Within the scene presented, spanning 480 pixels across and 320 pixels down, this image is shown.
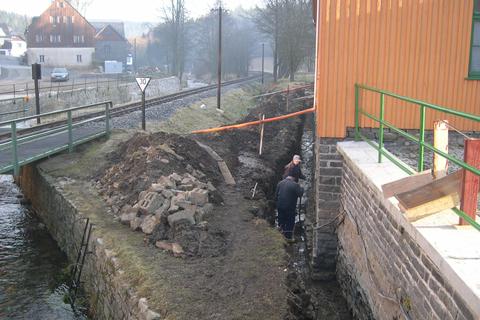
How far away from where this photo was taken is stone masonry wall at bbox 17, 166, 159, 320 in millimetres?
7191

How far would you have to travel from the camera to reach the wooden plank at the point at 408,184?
17.0 feet

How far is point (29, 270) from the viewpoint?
1050 cm

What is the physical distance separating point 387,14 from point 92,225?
649 cm

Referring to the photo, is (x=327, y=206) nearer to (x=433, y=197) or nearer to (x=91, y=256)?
(x=91, y=256)

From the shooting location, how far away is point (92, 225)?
942 cm

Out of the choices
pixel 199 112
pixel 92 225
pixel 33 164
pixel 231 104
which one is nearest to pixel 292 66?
pixel 231 104

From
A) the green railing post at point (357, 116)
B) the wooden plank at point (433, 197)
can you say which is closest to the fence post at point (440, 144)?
the wooden plank at point (433, 197)

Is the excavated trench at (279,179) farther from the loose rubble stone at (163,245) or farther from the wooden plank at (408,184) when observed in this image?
the wooden plank at (408,184)

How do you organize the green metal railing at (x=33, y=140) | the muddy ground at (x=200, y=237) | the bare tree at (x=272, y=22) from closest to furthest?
the muddy ground at (x=200, y=237) → the green metal railing at (x=33, y=140) → the bare tree at (x=272, y=22)

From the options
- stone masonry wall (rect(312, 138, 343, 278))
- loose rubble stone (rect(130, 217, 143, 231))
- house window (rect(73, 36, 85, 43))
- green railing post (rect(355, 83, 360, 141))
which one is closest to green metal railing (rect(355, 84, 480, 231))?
green railing post (rect(355, 83, 360, 141))

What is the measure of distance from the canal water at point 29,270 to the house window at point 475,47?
8167 millimetres

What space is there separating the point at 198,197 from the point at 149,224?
1.18m

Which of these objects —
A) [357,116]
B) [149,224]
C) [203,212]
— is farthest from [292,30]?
[149,224]

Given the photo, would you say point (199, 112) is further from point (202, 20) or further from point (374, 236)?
point (202, 20)
